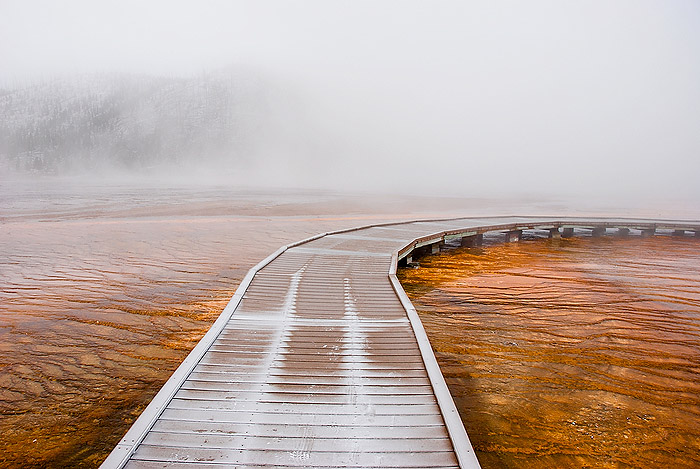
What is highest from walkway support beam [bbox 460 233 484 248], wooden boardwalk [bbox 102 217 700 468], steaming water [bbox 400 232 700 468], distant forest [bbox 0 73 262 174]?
distant forest [bbox 0 73 262 174]

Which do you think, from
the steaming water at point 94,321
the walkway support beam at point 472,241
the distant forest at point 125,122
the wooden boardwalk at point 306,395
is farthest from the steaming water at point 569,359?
the distant forest at point 125,122

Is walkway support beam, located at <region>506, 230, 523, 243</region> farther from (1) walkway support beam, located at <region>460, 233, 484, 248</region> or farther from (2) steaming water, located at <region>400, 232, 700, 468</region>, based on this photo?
(2) steaming water, located at <region>400, 232, 700, 468</region>

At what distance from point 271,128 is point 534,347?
565 feet

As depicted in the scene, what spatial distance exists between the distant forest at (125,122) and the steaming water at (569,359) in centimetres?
10588

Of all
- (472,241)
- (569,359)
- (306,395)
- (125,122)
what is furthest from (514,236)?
(125,122)

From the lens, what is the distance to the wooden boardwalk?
8.86ft

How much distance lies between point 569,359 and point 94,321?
646 cm

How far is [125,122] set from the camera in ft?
468

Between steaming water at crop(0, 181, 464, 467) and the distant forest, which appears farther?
the distant forest

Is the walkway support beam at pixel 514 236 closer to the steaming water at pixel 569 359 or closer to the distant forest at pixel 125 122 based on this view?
the steaming water at pixel 569 359

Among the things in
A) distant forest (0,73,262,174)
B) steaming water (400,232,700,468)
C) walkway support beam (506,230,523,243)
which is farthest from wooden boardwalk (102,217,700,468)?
distant forest (0,73,262,174)

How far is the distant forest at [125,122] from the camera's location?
378ft

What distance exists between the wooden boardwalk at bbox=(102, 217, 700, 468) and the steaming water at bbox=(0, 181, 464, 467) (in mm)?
1019

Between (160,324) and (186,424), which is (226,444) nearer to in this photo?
(186,424)
